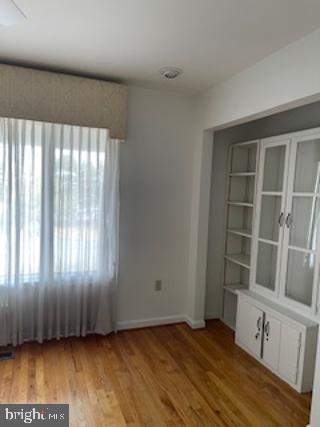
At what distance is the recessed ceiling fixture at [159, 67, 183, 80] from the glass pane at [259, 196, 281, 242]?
143cm

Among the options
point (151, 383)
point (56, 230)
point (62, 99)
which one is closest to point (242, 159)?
point (62, 99)

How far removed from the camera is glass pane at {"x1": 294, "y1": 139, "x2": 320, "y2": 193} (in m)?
2.56

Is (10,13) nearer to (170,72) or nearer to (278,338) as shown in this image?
Answer: (170,72)

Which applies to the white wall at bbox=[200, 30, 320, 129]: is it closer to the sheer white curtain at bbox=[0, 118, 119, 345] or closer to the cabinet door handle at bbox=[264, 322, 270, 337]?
the sheer white curtain at bbox=[0, 118, 119, 345]

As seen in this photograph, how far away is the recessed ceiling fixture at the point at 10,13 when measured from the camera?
1.60 m

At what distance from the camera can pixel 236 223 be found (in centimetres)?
368

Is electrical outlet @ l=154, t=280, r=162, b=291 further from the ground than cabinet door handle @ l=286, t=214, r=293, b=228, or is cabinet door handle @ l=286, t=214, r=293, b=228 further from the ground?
cabinet door handle @ l=286, t=214, r=293, b=228

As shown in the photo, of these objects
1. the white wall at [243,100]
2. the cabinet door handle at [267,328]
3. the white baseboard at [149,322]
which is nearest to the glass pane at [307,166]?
the white wall at [243,100]

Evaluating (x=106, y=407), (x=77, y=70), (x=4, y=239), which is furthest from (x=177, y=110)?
(x=106, y=407)

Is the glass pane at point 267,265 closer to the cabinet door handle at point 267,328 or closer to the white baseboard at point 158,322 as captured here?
the cabinet door handle at point 267,328

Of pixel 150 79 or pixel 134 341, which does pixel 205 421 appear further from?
pixel 150 79

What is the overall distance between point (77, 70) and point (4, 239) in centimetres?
165

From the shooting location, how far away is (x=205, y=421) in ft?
6.59

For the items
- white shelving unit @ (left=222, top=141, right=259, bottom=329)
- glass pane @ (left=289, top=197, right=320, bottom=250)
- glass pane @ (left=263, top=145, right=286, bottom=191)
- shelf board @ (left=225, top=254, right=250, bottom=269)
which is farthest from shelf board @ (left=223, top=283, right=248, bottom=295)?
glass pane @ (left=263, top=145, right=286, bottom=191)
